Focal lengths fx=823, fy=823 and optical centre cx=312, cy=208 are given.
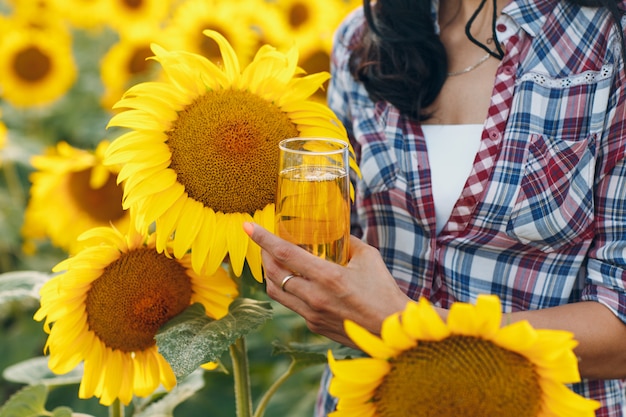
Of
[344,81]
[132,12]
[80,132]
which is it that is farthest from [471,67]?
[132,12]

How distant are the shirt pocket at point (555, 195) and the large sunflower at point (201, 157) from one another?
377 millimetres

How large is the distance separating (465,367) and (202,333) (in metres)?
0.35

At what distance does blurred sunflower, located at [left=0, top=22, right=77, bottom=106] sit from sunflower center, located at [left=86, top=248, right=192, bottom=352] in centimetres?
210

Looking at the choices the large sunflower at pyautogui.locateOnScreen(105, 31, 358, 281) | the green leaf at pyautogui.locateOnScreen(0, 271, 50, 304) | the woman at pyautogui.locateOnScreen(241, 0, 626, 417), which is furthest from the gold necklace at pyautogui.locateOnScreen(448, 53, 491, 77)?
the green leaf at pyautogui.locateOnScreen(0, 271, 50, 304)

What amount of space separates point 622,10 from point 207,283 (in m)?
0.71

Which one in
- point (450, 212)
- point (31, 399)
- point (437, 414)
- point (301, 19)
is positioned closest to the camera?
point (437, 414)

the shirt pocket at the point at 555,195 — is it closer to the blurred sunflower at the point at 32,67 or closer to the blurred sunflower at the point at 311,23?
the blurred sunflower at the point at 311,23

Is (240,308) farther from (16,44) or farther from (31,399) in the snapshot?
(16,44)

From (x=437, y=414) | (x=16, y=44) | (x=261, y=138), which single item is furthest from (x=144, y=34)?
(x=437, y=414)

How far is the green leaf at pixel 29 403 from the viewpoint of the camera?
1.18m

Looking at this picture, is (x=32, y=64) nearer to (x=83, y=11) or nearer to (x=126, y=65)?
(x=83, y=11)

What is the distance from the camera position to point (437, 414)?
0.72m


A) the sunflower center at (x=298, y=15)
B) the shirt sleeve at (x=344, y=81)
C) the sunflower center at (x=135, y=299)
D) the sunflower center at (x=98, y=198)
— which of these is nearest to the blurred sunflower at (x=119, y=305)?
the sunflower center at (x=135, y=299)

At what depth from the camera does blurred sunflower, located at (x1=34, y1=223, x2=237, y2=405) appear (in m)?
1.02
